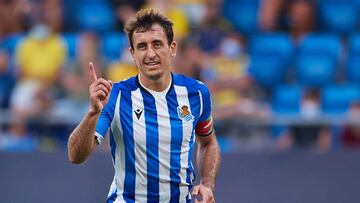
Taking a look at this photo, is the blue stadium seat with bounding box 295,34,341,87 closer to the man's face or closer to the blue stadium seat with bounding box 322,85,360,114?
the blue stadium seat with bounding box 322,85,360,114

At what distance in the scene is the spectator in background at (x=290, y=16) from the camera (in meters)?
10.2

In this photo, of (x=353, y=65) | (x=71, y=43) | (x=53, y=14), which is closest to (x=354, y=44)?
(x=353, y=65)

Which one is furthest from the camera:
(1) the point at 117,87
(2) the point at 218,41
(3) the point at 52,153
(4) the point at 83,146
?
(2) the point at 218,41

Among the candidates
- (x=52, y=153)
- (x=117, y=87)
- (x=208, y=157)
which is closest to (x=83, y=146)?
(x=117, y=87)

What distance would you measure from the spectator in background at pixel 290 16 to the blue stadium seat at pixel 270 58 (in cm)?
15

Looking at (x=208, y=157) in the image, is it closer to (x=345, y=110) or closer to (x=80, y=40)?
(x=345, y=110)

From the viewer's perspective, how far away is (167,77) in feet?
18.5

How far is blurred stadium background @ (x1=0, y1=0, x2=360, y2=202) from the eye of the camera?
29.7 feet

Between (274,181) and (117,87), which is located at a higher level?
(117,87)

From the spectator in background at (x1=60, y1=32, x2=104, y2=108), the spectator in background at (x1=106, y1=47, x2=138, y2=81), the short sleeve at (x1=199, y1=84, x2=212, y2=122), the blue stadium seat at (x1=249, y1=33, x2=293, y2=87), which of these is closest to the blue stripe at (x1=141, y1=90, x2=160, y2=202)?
the short sleeve at (x1=199, y1=84, x2=212, y2=122)

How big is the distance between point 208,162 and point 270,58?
172 inches

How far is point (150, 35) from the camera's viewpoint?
5.43 metres

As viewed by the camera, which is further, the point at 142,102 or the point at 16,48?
the point at 16,48

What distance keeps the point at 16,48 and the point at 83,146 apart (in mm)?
5587
